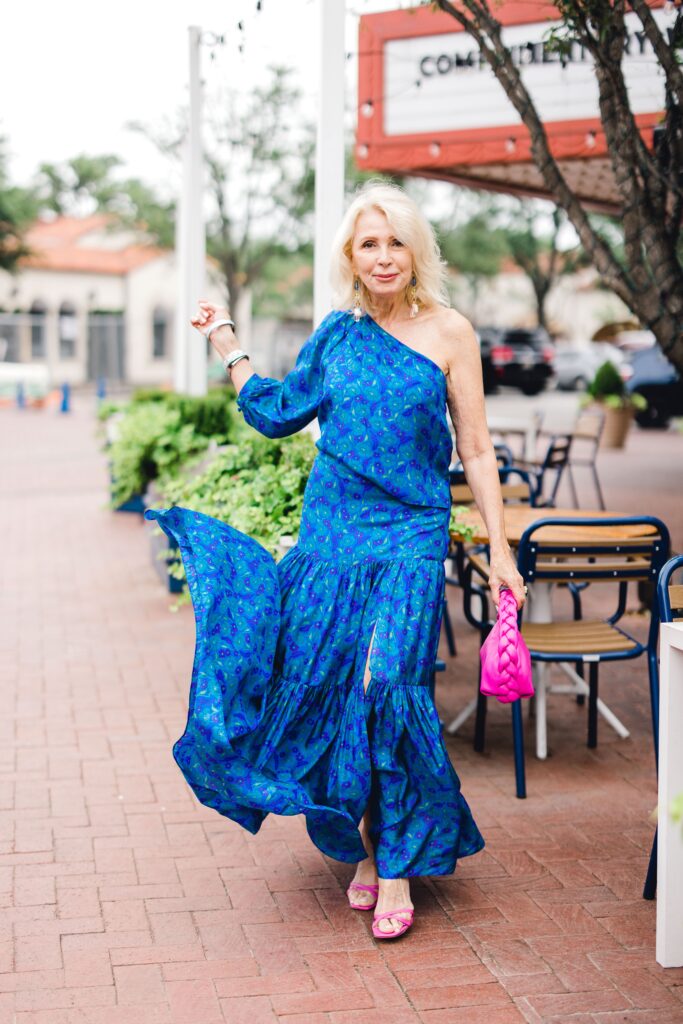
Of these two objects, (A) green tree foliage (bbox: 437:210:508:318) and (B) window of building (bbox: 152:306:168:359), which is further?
(B) window of building (bbox: 152:306:168:359)

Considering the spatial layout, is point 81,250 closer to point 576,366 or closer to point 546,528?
point 576,366

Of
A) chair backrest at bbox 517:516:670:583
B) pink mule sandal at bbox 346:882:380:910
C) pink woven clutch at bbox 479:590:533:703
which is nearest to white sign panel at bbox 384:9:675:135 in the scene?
chair backrest at bbox 517:516:670:583

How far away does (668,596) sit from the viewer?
133 inches

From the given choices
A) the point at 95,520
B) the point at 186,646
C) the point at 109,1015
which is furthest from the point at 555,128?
the point at 109,1015

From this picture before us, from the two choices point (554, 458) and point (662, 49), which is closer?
point (662, 49)

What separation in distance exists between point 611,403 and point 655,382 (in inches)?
118

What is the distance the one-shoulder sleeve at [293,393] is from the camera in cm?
367

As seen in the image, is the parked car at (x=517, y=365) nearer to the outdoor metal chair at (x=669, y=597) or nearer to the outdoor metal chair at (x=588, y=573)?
the outdoor metal chair at (x=588, y=573)

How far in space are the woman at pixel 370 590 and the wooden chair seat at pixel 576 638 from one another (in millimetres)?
1233

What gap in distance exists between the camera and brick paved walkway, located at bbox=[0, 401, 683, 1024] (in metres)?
3.14

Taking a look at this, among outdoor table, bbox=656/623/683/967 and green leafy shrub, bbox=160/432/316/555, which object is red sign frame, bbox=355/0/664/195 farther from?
outdoor table, bbox=656/623/683/967

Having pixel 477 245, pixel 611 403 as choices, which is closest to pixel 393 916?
pixel 611 403

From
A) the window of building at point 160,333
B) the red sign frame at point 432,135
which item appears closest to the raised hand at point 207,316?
the red sign frame at point 432,135

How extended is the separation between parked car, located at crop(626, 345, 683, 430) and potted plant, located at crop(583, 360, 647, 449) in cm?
233
